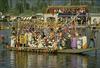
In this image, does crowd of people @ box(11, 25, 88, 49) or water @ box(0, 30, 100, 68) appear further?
crowd of people @ box(11, 25, 88, 49)

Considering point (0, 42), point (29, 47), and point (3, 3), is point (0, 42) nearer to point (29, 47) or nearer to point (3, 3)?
point (29, 47)

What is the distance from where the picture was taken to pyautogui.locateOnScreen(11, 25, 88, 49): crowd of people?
39247 millimetres

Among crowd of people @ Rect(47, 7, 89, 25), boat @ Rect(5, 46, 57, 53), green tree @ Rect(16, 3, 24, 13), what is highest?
boat @ Rect(5, 46, 57, 53)

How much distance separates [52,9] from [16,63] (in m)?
82.9

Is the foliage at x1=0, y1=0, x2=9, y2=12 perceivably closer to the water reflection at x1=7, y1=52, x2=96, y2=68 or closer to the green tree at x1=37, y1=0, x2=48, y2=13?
the green tree at x1=37, y1=0, x2=48, y2=13

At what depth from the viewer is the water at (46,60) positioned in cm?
3177

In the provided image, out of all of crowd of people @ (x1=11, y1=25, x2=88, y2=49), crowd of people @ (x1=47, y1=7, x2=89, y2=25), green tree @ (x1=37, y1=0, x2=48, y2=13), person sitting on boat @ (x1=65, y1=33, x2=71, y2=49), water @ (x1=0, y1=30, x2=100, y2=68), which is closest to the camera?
water @ (x1=0, y1=30, x2=100, y2=68)

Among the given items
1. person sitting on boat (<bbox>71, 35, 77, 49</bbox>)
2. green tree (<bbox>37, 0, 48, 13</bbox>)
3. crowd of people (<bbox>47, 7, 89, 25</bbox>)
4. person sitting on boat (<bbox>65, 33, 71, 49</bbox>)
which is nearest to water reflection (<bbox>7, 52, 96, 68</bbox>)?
person sitting on boat (<bbox>71, 35, 77, 49</bbox>)

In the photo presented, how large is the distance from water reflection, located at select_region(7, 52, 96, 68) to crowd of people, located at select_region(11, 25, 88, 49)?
5.23 ft

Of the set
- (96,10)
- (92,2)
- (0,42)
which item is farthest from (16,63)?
(92,2)

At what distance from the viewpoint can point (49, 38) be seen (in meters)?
39.7

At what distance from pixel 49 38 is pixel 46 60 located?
5227 mm

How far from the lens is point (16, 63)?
32.9 m

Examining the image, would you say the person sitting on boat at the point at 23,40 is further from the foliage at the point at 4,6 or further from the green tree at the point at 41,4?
the green tree at the point at 41,4
